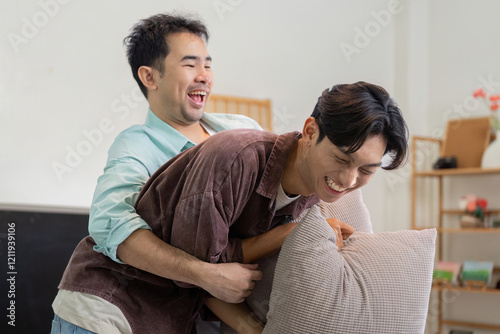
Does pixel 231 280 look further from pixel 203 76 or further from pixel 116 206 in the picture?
pixel 203 76

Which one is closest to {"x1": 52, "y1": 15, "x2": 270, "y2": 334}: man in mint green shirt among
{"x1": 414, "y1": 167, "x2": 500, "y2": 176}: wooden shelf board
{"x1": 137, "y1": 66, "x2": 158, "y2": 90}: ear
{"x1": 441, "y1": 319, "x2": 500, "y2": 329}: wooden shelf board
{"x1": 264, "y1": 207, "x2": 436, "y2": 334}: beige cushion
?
{"x1": 137, "y1": 66, "x2": 158, "y2": 90}: ear

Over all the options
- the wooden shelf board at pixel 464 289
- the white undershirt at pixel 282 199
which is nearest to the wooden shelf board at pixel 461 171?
the wooden shelf board at pixel 464 289

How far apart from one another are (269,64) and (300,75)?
29 cm

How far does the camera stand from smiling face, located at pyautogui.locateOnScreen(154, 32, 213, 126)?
1757 millimetres

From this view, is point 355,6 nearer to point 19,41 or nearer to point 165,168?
point 19,41

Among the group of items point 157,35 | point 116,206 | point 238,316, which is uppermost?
point 157,35

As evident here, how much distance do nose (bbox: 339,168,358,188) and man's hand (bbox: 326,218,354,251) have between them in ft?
0.53

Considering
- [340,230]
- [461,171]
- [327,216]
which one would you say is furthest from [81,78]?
[461,171]

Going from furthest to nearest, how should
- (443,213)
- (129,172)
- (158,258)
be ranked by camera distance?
1. (443,213)
2. (129,172)
3. (158,258)

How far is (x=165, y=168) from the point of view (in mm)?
1363

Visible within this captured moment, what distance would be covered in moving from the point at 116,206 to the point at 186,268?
261 millimetres

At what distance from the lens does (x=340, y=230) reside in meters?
1.35

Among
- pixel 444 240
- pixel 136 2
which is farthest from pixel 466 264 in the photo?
pixel 136 2

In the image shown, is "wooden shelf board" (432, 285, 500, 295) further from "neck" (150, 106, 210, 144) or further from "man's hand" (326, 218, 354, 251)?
"man's hand" (326, 218, 354, 251)
